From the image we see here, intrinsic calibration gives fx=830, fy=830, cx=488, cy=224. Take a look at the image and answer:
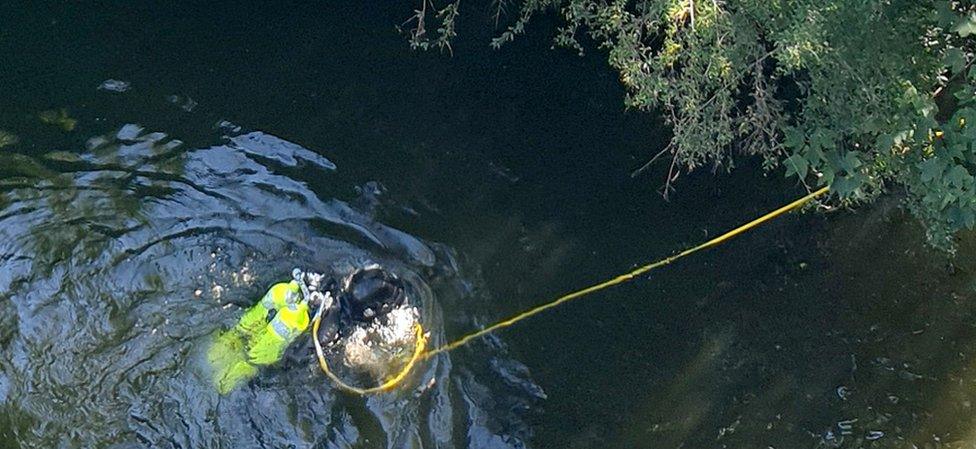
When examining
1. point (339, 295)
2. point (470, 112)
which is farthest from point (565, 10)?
point (339, 295)

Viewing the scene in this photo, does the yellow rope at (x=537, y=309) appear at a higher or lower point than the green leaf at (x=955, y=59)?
lower

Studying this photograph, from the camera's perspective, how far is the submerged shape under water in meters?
6.63

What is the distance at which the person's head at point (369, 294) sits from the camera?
23.4 feet

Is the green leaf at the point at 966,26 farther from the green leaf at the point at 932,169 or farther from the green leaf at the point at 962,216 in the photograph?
the green leaf at the point at 962,216

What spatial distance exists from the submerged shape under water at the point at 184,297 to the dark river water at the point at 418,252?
0.02m

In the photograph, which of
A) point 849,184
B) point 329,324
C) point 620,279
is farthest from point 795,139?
point 329,324

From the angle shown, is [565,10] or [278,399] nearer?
[278,399]

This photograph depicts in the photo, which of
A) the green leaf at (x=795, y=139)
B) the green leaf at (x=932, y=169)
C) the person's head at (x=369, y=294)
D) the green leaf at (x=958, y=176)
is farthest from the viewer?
the person's head at (x=369, y=294)

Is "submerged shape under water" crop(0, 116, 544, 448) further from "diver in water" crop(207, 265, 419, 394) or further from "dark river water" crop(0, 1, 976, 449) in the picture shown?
"diver in water" crop(207, 265, 419, 394)

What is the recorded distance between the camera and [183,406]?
6652mm

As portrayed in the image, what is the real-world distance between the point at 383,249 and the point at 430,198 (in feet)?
2.29

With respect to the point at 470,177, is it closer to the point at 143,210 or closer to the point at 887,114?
the point at 143,210

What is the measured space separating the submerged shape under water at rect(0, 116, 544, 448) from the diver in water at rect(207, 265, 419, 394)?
0.15 m

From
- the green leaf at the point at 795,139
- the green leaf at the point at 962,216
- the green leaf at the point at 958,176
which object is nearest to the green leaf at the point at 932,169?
the green leaf at the point at 958,176
